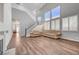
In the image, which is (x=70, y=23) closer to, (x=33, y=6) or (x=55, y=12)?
(x=55, y=12)

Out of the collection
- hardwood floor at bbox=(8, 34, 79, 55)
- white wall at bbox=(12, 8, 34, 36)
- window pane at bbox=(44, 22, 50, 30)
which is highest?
white wall at bbox=(12, 8, 34, 36)

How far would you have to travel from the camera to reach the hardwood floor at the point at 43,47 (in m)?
1.99

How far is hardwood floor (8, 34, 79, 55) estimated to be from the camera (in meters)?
1.99

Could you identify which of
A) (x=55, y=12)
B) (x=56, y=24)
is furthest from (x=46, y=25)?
(x=55, y=12)

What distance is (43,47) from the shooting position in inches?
79.4

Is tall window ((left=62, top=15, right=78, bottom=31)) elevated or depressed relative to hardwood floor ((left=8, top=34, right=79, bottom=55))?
elevated

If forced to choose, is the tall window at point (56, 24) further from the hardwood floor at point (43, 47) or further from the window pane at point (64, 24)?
the hardwood floor at point (43, 47)

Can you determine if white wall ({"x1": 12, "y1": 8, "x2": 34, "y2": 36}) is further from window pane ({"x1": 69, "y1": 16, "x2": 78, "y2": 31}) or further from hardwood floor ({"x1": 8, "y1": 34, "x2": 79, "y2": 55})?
window pane ({"x1": 69, "y1": 16, "x2": 78, "y2": 31})

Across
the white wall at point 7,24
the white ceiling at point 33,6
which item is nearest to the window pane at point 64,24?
the white ceiling at point 33,6

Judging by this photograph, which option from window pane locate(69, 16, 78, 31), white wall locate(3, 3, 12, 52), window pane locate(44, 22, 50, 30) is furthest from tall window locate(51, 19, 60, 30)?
white wall locate(3, 3, 12, 52)

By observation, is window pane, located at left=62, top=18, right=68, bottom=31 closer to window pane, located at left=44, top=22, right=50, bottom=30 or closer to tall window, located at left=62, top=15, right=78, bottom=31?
tall window, located at left=62, top=15, right=78, bottom=31

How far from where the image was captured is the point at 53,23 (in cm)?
207
